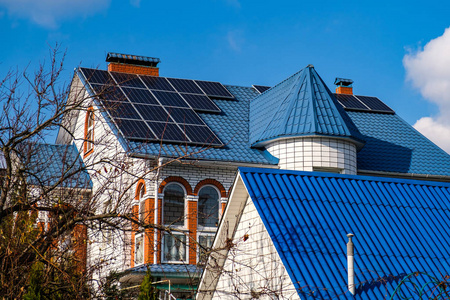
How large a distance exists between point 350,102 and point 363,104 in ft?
1.68

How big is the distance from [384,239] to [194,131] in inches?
411

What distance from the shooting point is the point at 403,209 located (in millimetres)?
12477

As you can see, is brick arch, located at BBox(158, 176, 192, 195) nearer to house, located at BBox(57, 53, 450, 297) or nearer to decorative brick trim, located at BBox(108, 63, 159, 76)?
house, located at BBox(57, 53, 450, 297)

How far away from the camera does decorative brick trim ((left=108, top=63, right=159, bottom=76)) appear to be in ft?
85.2

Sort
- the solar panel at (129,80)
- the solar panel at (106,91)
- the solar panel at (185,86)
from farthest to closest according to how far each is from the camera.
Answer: the solar panel at (185,86), the solar panel at (129,80), the solar panel at (106,91)

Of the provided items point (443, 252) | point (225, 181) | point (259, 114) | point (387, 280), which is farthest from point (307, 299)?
point (259, 114)

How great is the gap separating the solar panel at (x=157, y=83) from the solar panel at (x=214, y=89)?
1.27 metres

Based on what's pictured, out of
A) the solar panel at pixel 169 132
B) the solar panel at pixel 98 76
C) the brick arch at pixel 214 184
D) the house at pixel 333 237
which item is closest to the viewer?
the house at pixel 333 237

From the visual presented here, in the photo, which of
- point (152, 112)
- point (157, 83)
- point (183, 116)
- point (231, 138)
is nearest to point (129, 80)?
point (157, 83)

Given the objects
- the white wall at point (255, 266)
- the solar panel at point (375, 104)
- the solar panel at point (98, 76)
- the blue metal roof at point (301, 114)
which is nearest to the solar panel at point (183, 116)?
the blue metal roof at point (301, 114)

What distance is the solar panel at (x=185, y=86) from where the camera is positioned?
24.3 meters

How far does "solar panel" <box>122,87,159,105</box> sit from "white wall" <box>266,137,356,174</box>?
15.1 ft

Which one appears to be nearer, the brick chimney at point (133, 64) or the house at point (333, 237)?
the house at point (333, 237)

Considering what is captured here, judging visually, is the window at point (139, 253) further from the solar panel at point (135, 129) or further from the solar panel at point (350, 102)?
the solar panel at point (350, 102)
